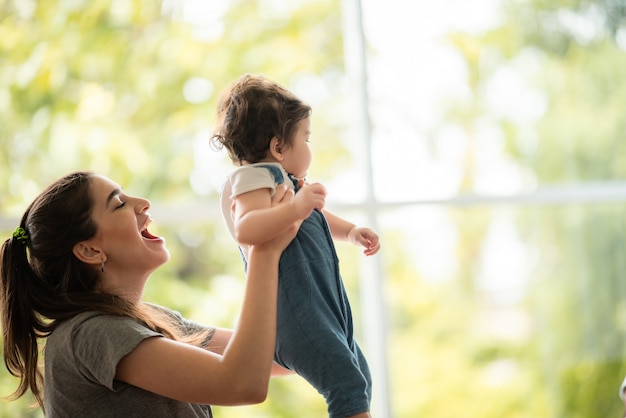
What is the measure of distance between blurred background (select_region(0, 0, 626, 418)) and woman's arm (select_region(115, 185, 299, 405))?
4.55 ft

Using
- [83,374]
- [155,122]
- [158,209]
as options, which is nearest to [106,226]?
[83,374]

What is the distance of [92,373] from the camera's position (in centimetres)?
141

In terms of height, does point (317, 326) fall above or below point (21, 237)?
below

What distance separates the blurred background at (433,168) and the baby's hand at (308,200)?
1.41 m

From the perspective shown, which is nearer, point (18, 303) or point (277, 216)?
point (277, 216)

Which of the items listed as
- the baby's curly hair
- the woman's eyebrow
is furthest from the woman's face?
the baby's curly hair

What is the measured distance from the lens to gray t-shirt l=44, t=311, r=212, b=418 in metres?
1.40

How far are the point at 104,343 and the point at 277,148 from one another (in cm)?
48

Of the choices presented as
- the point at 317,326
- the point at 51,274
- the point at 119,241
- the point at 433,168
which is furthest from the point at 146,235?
the point at 433,168

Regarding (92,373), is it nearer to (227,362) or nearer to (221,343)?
(227,362)

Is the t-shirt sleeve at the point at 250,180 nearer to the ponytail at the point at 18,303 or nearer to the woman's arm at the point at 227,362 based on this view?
the woman's arm at the point at 227,362

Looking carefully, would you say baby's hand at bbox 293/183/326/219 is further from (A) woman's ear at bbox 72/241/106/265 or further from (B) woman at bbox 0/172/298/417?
(A) woman's ear at bbox 72/241/106/265

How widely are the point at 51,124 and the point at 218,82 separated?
0.60 m

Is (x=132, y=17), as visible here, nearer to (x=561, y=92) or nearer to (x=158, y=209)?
(x=158, y=209)
